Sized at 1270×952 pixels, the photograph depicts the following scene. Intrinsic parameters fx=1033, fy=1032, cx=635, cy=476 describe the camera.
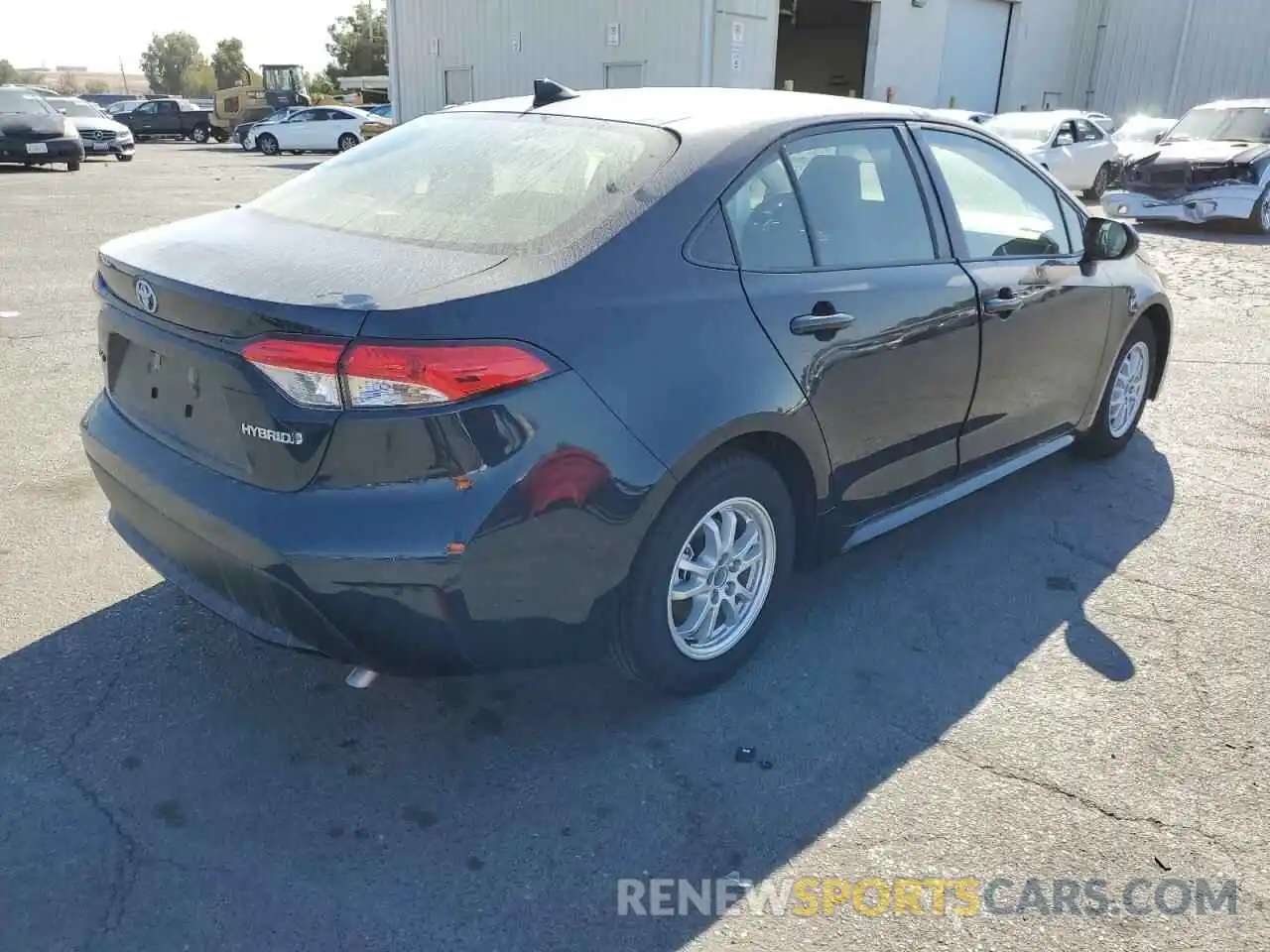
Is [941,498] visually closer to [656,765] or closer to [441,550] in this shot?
[656,765]

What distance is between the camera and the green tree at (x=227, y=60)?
91.7m

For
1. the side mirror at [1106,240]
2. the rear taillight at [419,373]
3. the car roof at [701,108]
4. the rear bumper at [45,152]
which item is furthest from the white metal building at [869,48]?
the rear taillight at [419,373]

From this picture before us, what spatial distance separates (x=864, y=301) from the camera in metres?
3.22

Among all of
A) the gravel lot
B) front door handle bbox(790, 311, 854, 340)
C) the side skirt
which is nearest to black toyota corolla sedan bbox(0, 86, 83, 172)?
the gravel lot

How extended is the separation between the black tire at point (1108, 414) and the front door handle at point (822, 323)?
2262mm

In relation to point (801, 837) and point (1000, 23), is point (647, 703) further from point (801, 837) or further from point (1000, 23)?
point (1000, 23)

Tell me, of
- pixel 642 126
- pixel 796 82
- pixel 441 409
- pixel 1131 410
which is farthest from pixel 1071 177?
pixel 796 82

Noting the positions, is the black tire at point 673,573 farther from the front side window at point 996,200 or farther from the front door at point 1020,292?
the front side window at point 996,200

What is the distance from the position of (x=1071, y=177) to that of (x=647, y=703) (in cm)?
1628

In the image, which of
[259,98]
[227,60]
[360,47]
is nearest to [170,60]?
[227,60]

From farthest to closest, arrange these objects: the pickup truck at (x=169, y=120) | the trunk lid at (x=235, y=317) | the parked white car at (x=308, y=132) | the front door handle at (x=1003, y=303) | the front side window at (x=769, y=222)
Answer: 1. the pickup truck at (x=169, y=120)
2. the parked white car at (x=308, y=132)
3. the front door handle at (x=1003, y=303)
4. the front side window at (x=769, y=222)
5. the trunk lid at (x=235, y=317)

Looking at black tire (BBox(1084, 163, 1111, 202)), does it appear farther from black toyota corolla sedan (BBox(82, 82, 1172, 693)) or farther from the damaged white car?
black toyota corolla sedan (BBox(82, 82, 1172, 693))

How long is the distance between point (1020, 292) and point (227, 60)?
108 metres

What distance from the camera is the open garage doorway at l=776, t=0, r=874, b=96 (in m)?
30.9
